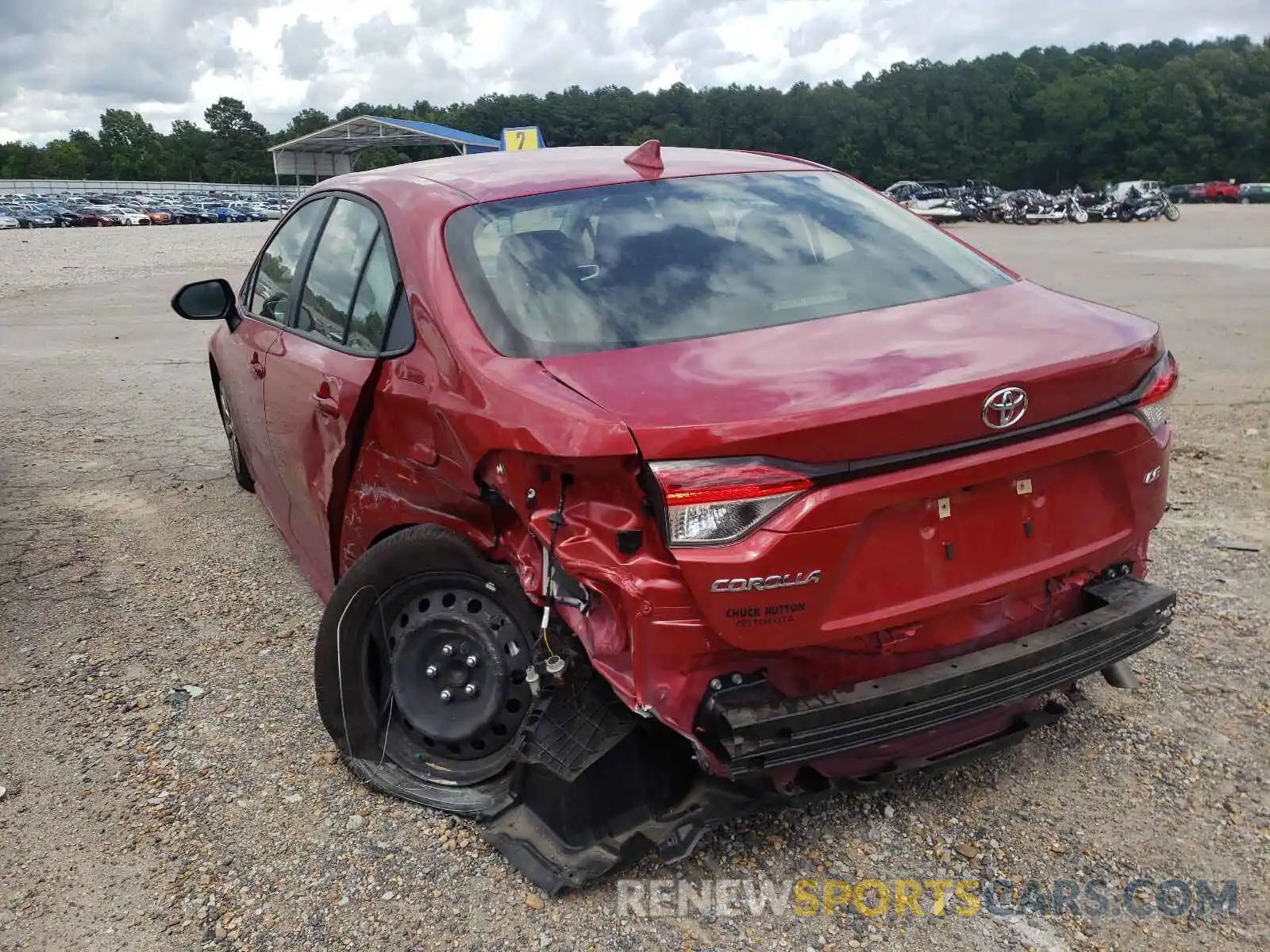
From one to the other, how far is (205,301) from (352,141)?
46858 mm

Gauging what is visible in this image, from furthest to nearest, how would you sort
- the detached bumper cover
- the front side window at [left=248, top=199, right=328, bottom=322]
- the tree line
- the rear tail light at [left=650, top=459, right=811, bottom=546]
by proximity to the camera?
the tree line → the front side window at [left=248, top=199, right=328, bottom=322] → the detached bumper cover → the rear tail light at [left=650, top=459, right=811, bottom=546]

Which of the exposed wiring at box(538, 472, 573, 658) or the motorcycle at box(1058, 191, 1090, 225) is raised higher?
the exposed wiring at box(538, 472, 573, 658)

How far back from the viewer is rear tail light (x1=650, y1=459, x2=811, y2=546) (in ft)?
7.16

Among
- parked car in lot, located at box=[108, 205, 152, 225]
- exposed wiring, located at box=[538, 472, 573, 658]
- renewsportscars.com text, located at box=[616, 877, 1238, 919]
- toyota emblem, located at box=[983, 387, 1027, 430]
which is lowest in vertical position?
parked car in lot, located at box=[108, 205, 152, 225]

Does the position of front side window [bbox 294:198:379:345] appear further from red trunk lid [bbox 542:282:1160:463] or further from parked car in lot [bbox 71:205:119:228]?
parked car in lot [bbox 71:205:119:228]

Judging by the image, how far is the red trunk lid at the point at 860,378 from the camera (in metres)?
2.21

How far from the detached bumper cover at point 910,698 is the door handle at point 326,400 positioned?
1641 mm

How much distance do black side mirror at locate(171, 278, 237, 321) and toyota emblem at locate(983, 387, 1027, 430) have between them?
3.50 meters

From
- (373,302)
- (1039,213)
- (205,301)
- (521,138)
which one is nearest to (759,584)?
(373,302)

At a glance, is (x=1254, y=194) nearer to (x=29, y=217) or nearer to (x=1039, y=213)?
(x=1039, y=213)

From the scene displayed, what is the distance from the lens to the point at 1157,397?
2703 mm

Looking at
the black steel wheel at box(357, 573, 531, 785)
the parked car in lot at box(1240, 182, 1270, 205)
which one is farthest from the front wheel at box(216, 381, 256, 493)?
the parked car in lot at box(1240, 182, 1270, 205)

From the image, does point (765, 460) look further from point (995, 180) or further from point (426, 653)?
point (995, 180)

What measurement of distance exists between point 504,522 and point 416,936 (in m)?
1.01
